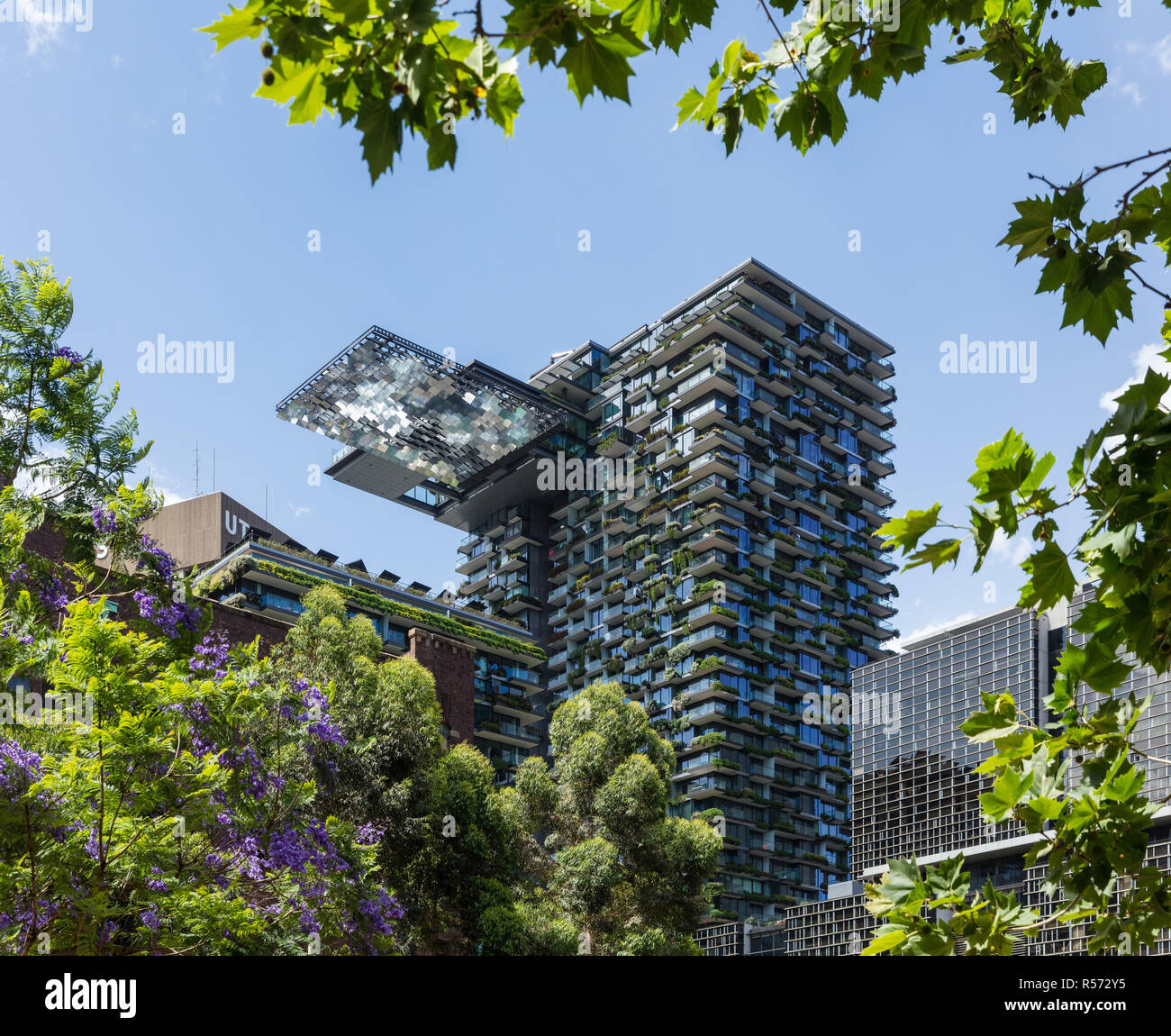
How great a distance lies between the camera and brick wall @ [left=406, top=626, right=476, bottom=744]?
44.2 meters

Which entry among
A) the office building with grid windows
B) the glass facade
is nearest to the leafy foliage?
the office building with grid windows

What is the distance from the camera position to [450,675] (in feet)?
149

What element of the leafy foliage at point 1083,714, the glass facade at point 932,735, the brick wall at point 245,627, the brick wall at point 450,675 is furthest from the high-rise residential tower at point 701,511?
the leafy foliage at point 1083,714

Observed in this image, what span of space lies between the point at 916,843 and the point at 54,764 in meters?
48.5

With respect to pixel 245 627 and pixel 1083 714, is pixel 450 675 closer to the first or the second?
pixel 245 627

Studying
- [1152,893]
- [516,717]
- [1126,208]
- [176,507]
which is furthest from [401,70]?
[176,507]

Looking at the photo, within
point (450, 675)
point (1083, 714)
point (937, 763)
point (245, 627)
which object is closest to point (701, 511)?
point (937, 763)

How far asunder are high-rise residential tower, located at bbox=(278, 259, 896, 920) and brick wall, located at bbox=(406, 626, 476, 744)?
18822 millimetres

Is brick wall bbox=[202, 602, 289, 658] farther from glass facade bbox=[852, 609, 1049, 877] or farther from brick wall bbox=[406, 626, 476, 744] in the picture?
glass facade bbox=[852, 609, 1049, 877]

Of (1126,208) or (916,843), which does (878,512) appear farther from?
(1126,208)

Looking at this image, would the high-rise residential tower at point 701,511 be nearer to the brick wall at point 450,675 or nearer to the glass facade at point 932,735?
the glass facade at point 932,735

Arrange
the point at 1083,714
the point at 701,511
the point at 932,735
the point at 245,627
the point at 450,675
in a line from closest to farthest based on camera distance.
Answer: the point at 1083,714, the point at 245,627, the point at 450,675, the point at 932,735, the point at 701,511

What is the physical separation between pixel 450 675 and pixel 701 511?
37462 mm

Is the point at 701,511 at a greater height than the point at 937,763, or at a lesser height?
greater
